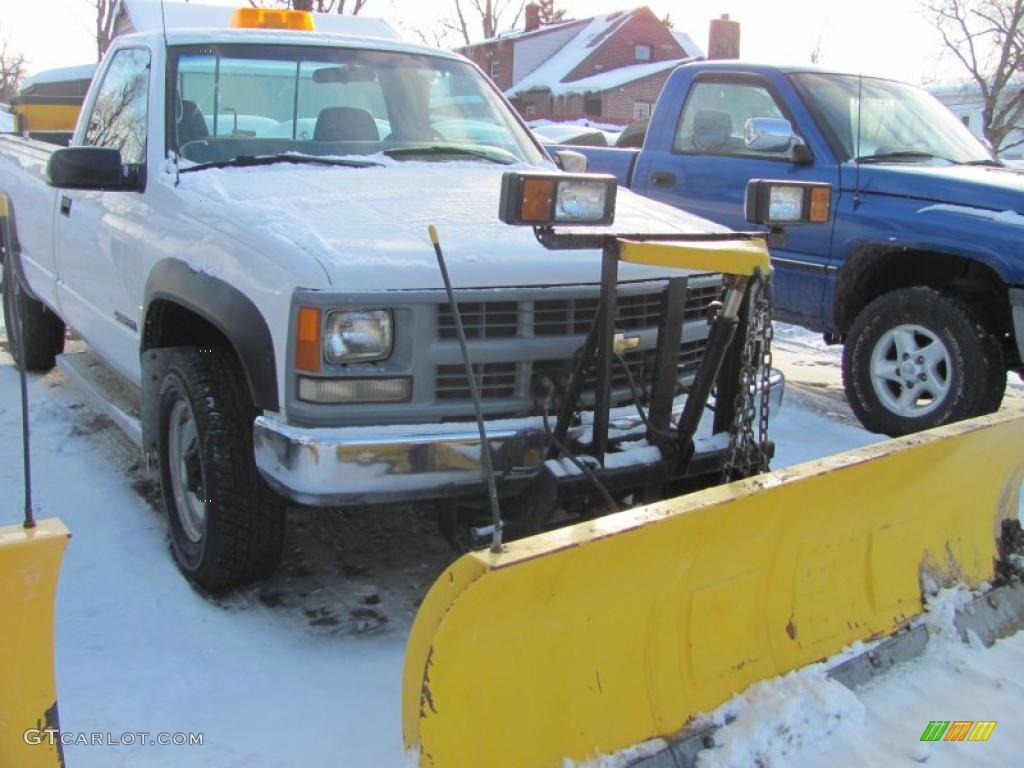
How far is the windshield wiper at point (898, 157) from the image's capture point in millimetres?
5707

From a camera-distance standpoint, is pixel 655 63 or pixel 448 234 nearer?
pixel 448 234

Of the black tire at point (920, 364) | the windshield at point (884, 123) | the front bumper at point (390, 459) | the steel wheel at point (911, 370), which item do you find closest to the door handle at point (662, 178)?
the windshield at point (884, 123)

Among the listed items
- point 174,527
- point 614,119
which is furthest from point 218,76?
point 614,119

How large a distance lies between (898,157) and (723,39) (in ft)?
89.0

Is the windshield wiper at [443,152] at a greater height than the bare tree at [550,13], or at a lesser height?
lesser

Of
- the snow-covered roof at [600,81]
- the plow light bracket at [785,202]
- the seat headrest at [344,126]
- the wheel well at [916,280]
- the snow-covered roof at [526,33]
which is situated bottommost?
the wheel well at [916,280]

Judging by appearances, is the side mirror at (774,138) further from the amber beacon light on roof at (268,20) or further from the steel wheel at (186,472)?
the steel wheel at (186,472)

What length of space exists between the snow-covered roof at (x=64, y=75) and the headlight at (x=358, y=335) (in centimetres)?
1088

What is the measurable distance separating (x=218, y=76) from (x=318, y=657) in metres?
2.45

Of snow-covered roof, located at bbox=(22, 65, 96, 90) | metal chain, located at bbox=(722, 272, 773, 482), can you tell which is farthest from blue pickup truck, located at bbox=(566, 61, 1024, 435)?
snow-covered roof, located at bbox=(22, 65, 96, 90)

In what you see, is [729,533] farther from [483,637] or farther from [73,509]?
[73,509]

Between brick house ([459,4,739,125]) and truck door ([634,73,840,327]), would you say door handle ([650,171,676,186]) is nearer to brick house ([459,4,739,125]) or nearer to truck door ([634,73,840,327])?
truck door ([634,73,840,327])

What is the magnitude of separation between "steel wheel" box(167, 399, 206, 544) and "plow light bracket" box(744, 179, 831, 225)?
1.99m

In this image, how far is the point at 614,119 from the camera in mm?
38188
